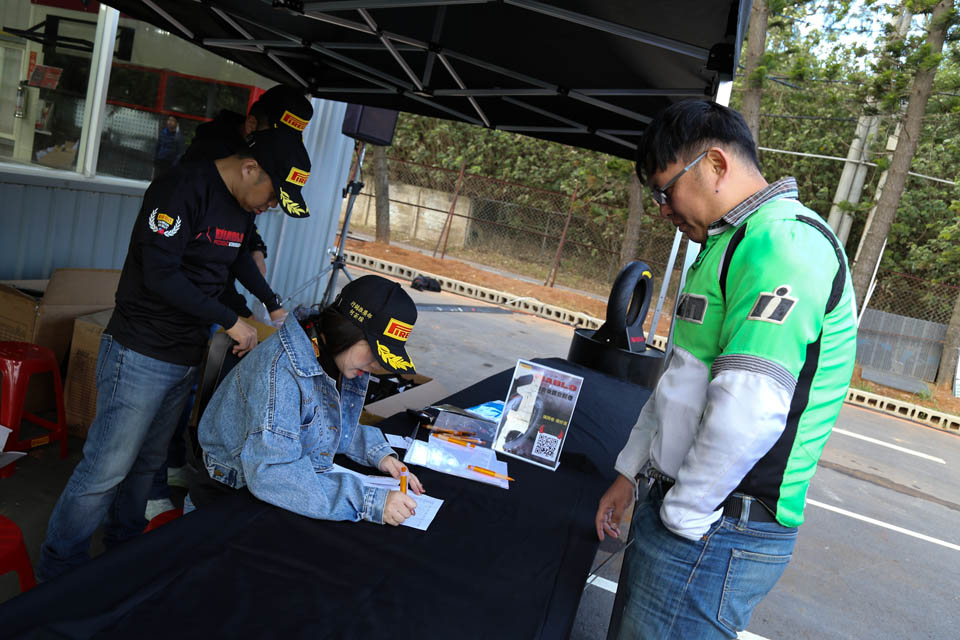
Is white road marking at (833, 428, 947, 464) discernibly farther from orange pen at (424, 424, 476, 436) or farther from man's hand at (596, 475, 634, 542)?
man's hand at (596, 475, 634, 542)

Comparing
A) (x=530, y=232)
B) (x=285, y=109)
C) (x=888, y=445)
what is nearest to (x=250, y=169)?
(x=285, y=109)

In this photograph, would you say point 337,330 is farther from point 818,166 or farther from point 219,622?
point 818,166

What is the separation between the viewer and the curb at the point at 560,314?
9.45 meters

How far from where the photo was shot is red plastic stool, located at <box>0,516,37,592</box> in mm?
1643

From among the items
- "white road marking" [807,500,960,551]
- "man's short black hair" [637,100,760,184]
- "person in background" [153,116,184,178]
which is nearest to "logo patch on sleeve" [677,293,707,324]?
"man's short black hair" [637,100,760,184]

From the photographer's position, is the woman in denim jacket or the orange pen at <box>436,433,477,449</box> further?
the orange pen at <box>436,433,477,449</box>

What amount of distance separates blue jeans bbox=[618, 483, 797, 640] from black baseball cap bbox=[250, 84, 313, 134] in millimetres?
2084

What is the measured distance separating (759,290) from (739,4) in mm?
1106

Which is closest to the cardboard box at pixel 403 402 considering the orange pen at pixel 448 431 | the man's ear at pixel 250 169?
the orange pen at pixel 448 431

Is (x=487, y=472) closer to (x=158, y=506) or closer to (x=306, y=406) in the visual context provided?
(x=306, y=406)

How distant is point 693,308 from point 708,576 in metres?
0.52

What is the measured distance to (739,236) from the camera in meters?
1.23

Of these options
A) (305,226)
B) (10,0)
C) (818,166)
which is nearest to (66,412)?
(10,0)

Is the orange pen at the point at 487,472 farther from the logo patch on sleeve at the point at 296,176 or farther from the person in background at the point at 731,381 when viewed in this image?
the logo patch on sleeve at the point at 296,176
